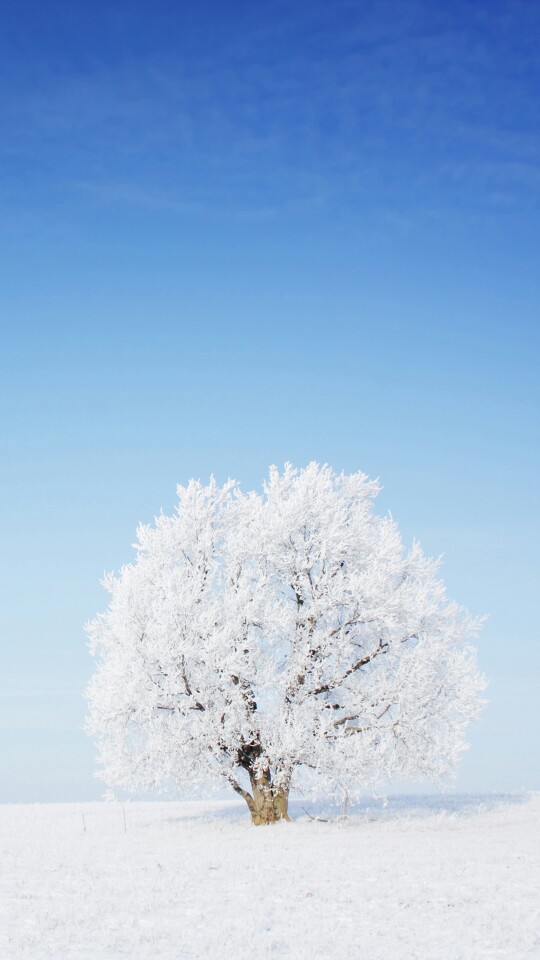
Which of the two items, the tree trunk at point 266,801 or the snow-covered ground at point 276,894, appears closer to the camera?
the snow-covered ground at point 276,894

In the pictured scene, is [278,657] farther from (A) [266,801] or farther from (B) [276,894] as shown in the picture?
(B) [276,894]

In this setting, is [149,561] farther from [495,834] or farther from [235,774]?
[495,834]

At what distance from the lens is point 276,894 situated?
17.4 meters

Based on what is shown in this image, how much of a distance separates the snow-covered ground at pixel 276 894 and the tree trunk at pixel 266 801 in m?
1.09

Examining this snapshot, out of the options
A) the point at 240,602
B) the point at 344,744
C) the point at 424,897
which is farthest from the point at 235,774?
the point at 424,897

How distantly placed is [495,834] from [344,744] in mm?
5687

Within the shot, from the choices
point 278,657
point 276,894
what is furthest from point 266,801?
point 276,894

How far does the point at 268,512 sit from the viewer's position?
32.8m

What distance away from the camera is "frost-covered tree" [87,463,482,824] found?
29.6 metres

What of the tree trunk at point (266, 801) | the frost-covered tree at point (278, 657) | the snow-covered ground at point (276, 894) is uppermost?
the frost-covered tree at point (278, 657)

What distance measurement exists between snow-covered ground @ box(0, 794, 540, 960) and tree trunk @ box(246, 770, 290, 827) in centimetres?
109

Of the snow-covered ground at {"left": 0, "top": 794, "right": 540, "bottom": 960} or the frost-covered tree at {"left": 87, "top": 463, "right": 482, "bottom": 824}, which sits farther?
the frost-covered tree at {"left": 87, "top": 463, "right": 482, "bottom": 824}

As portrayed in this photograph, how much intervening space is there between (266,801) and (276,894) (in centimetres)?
1405

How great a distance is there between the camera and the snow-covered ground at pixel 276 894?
13641mm
